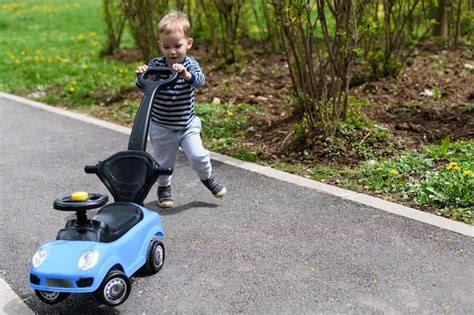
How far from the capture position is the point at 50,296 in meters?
3.06

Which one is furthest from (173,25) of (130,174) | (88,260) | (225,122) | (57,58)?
(57,58)

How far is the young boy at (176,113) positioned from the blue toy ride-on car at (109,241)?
63 centimetres

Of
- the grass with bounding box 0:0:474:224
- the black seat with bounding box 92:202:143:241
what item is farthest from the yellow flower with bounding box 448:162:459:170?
the black seat with bounding box 92:202:143:241

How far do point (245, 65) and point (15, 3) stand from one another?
15.5m

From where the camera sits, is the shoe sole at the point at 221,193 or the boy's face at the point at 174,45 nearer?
the boy's face at the point at 174,45

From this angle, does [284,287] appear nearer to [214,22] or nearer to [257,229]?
[257,229]

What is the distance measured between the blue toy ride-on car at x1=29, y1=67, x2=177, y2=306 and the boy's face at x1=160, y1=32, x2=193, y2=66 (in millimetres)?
619

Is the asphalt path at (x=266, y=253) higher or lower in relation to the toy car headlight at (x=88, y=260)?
lower

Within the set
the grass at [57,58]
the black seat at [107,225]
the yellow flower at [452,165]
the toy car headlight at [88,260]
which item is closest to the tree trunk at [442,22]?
the grass at [57,58]

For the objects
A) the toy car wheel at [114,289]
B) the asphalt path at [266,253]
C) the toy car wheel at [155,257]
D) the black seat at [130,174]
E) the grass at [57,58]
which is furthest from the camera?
the grass at [57,58]

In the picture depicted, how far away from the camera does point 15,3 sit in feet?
72.5

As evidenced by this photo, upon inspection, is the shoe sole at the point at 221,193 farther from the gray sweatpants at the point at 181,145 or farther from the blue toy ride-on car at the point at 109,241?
the blue toy ride-on car at the point at 109,241

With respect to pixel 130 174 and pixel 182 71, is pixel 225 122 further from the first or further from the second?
pixel 130 174

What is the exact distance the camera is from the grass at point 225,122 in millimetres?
4395
